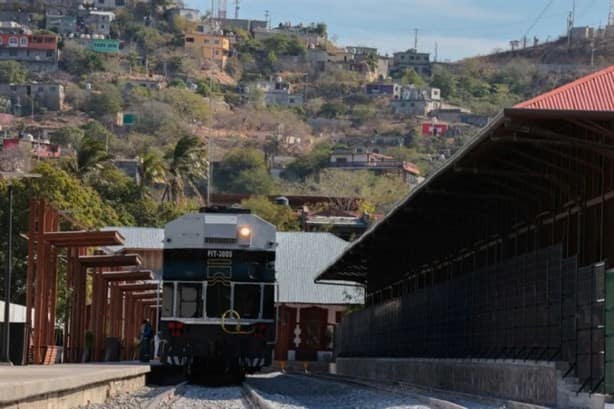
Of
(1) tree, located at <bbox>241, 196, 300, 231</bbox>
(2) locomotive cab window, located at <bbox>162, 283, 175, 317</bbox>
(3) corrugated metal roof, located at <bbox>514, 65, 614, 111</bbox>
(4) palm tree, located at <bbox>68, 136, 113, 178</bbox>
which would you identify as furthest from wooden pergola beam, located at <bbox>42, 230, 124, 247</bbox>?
(1) tree, located at <bbox>241, 196, 300, 231</bbox>

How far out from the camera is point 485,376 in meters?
36.2

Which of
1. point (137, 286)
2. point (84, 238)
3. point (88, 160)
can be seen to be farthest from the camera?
point (88, 160)

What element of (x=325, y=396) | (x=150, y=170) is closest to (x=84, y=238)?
(x=325, y=396)

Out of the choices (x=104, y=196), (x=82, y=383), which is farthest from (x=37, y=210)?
(x=104, y=196)

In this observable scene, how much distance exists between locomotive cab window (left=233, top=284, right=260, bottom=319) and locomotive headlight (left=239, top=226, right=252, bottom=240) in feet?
3.59

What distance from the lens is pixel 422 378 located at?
153 ft


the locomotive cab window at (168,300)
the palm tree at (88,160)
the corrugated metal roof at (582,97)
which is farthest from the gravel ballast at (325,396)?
the palm tree at (88,160)

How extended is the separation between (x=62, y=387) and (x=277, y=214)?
133m

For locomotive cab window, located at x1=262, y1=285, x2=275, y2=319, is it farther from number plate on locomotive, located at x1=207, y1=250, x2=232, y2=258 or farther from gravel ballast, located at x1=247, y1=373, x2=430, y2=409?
gravel ballast, located at x1=247, y1=373, x2=430, y2=409

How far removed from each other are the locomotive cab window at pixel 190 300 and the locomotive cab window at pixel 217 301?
20 cm

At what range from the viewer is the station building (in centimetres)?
2862

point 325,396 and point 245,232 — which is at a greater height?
point 245,232

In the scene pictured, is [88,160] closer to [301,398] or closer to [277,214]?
[277,214]

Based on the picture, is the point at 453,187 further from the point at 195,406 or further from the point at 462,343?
the point at 195,406
